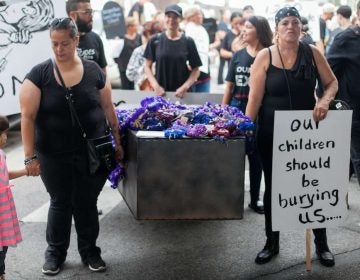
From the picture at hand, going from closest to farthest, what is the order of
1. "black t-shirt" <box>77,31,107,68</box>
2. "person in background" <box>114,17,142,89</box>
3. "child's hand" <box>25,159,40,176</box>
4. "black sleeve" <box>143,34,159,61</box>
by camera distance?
"child's hand" <box>25,159,40,176</box>
"black t-shirt" <box>77,31,107,68</box>
"black sleeve" <box>143,34,159,61</box>
"person in background" <box>114,17,142,89</box>

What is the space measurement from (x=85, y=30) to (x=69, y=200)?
1989mm

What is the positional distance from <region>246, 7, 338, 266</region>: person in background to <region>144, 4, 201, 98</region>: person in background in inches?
91.8

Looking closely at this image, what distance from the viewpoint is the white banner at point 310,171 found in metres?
4.24

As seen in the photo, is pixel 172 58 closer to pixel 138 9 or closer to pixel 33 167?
pixel 33 167

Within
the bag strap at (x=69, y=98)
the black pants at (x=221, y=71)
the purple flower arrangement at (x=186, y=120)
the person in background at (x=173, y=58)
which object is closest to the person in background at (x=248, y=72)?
the person in background at (x=173, y=58)

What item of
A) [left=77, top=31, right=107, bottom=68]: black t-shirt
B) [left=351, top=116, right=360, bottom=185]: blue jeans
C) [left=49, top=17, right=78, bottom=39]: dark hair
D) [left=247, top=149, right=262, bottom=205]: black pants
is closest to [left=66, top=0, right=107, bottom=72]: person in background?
[left=77, top=31, right=107, bottom=68]: black t-shirt

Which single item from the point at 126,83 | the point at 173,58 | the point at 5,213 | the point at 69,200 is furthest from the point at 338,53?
the point at 126,83

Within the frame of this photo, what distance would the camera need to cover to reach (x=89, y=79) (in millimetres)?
4152

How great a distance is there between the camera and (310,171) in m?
4.32

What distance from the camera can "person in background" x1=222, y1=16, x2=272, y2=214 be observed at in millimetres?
5602

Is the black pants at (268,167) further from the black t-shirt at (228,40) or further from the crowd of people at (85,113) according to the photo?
the black t-shirt at (228,40)

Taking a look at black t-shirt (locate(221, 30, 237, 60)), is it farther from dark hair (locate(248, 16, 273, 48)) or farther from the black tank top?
the black tank top

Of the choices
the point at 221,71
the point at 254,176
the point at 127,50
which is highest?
the point at 127,50

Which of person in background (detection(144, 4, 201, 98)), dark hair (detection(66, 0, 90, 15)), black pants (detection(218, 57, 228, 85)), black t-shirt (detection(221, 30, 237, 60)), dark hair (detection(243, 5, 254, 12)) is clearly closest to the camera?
dark hair (detection(66, 0, 90, 15))
